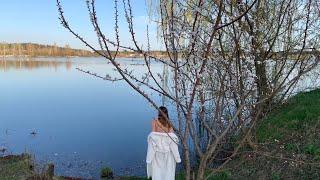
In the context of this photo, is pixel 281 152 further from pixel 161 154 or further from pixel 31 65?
pixel 31 65

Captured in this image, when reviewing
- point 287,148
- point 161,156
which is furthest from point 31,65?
point 161,156

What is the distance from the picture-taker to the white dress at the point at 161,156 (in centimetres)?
760

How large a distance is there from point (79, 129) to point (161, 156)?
1107 cm

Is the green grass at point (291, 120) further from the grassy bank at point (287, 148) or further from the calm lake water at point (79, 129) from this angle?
the calm lake water at point (79, 129)

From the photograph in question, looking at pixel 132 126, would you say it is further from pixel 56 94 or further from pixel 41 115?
pixel 56 94

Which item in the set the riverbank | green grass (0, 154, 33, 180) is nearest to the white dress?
the riverbank

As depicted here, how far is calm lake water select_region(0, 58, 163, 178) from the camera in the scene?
13.3m

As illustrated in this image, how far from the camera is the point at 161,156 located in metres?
7.86

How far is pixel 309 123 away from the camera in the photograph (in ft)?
34.9

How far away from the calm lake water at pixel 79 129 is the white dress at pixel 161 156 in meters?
1.33

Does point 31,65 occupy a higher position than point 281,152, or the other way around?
point 281,152

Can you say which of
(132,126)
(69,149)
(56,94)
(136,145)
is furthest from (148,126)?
(56,94)

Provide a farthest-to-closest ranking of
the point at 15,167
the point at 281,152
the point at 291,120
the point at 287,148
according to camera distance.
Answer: the point at 291,120 < the point at 15,167 < the point at 287,148 < the point at 281,152

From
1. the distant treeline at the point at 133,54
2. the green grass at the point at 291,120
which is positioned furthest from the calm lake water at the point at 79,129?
the green grass at the point at 291,120
